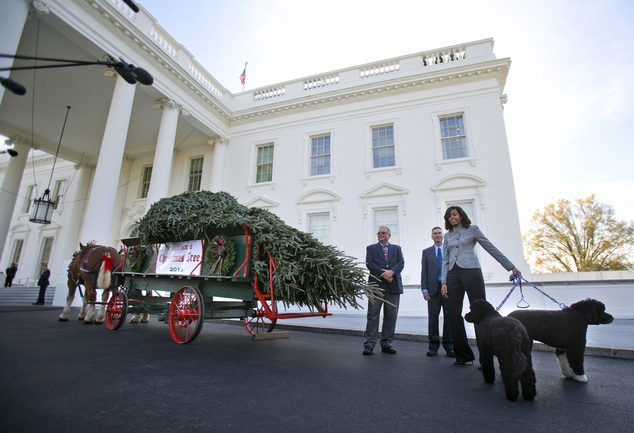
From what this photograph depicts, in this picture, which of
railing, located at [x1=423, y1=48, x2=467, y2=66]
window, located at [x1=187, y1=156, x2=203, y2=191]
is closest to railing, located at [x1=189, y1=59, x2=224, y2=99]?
window, located at [x1=187, y1=156, x2=203, y2=191]

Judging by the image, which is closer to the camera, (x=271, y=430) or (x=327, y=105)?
(x=271, y=430)

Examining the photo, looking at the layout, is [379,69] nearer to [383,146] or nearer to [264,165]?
[383,146]

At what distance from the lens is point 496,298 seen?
33.1 ft

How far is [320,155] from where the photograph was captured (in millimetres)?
14703

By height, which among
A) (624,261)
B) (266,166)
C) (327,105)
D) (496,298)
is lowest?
(496,298)

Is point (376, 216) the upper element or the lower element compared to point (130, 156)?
lower

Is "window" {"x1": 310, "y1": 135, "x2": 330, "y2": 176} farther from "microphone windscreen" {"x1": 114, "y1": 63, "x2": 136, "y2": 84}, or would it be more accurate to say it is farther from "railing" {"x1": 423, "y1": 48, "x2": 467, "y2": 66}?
"microphone windscreen" {"x1": 114, "y1": 63, "x2": 136, "y2": 84}

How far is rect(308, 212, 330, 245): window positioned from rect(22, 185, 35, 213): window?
21.2 metres

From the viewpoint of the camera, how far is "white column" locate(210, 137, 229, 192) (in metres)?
15.6

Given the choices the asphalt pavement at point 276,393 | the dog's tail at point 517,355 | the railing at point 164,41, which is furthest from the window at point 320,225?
the dog's tail at point 517,355

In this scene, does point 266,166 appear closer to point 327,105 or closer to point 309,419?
point 327,105

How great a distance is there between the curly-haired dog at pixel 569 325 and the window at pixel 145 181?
19.1m

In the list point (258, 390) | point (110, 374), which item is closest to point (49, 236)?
point (110, 374)

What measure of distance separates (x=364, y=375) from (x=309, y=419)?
1301mm
